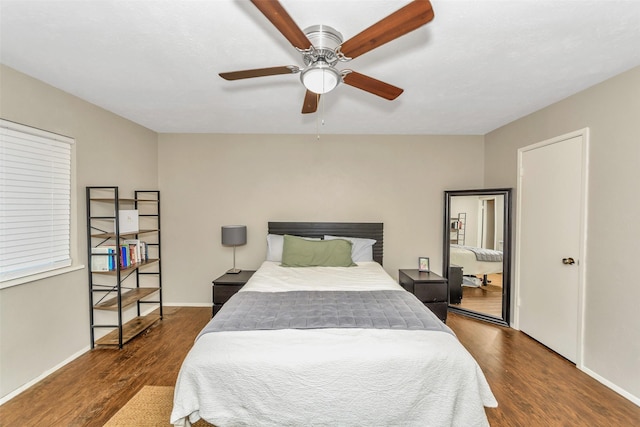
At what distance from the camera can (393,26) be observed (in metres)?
1.23

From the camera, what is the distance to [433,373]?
1.60 meters

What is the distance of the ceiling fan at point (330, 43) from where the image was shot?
1.15 metres

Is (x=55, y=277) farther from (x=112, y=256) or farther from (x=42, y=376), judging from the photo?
(x=42, y=376)

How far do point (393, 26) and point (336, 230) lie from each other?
2.97m

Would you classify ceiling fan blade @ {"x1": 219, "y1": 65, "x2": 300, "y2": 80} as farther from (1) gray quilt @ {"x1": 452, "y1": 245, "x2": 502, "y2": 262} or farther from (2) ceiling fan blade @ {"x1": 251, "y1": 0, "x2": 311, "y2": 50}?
(1) gray quilt @ {"x1": 452, "y1": 245, "x2": 502, "y2": 262}

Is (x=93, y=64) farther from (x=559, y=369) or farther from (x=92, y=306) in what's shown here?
(x=559, y=369)

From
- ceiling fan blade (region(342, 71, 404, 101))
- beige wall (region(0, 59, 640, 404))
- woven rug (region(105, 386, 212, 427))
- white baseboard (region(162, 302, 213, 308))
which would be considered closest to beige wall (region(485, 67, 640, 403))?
beige wall (region(0, 59, 640, 404))

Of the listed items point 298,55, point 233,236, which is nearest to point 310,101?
point 298,55

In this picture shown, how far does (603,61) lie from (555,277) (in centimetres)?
198

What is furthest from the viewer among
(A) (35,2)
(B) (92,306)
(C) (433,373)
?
(B) (92,306)

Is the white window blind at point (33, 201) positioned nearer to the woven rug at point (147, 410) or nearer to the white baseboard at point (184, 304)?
the woven rug at point (147, 410)

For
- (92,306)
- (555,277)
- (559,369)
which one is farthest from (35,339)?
(555,277)

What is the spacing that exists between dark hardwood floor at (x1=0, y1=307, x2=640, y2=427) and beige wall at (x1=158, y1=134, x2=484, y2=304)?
3.94 feet

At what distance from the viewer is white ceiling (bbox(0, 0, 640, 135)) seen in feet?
5.04
